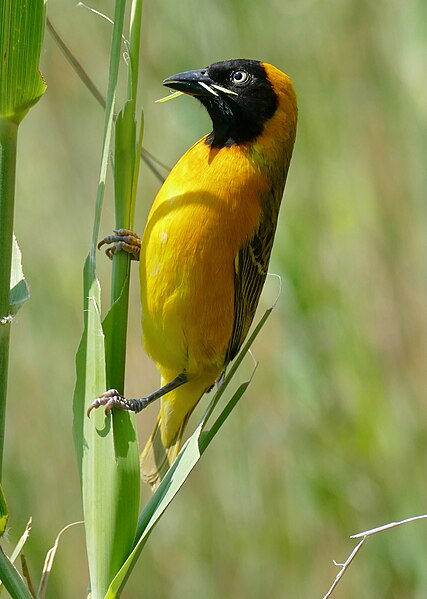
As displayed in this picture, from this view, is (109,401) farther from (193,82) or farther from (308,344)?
(308,344)

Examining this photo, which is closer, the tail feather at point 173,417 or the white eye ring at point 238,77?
the white eye ring at point 238,77

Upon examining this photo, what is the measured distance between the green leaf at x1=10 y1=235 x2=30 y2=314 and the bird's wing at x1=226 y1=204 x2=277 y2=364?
42.7 inches

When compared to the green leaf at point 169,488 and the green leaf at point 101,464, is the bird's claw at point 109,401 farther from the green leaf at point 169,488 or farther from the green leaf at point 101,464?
the green leaf at point 169,488

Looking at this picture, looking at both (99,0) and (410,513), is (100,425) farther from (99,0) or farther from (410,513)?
(99,0)

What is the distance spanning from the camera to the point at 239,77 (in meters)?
2.64

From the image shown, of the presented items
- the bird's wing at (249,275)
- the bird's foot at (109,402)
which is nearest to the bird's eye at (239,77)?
the bird's wing at (249,275)

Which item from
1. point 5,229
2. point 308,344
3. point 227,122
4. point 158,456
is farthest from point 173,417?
point 5,229

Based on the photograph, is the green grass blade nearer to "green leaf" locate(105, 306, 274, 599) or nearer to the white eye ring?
"green leaf" locate(105, 306, 274, 599)

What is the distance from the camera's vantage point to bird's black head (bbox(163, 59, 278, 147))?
2570 millimetres

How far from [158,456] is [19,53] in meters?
1.71

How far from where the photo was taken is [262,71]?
2.65m

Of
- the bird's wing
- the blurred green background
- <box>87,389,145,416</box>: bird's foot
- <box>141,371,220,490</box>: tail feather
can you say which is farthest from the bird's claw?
the blurred green background

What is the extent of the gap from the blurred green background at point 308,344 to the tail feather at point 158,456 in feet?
1.45

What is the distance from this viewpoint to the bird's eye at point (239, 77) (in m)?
2.62
